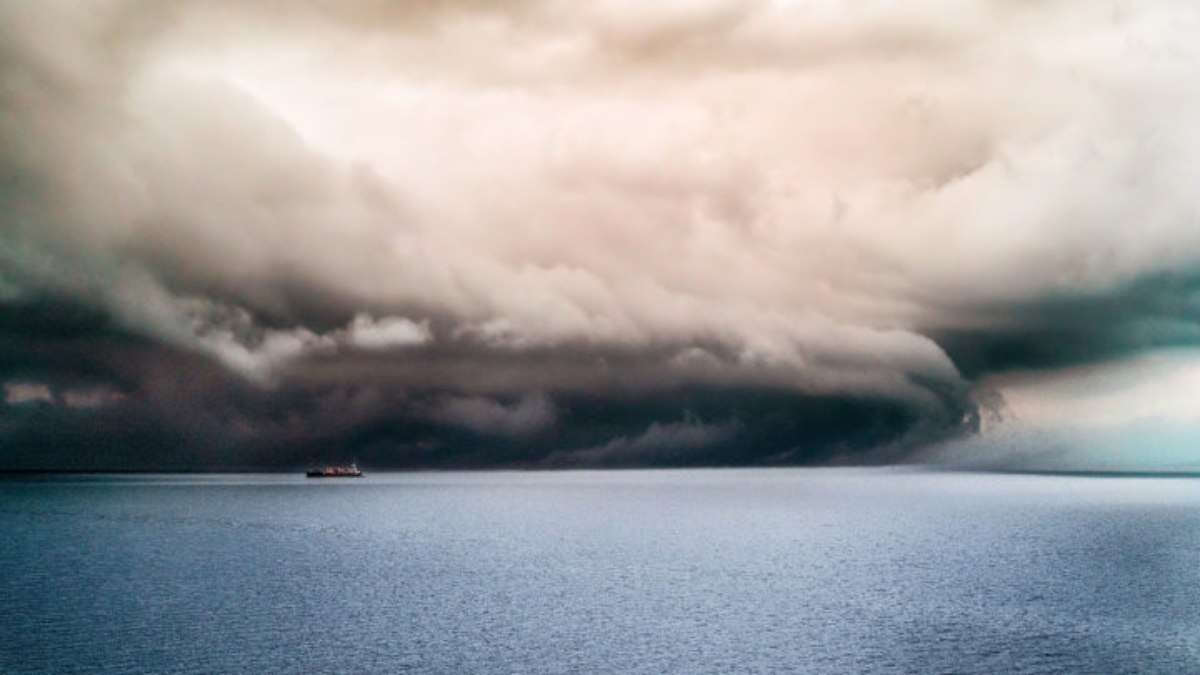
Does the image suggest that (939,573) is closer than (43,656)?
No

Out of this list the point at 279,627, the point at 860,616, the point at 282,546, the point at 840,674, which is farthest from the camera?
the point at 282,546

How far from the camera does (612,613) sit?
78.9 meters

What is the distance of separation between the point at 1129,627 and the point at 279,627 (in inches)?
2511

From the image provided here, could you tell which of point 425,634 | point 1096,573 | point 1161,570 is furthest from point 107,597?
point 1161,570

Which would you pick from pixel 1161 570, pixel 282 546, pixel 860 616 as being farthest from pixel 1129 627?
pixel 282 546

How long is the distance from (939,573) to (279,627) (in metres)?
69.7

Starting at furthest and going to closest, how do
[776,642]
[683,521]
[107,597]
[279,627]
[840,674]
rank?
1. [683,521]
2. [107,597]
3. [279,627]
4. [776,642]
5. [840,674]

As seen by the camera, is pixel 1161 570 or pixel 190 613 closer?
pixel 190 613

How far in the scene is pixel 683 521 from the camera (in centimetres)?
19800

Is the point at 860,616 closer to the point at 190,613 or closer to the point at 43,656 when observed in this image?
the point at 190,613

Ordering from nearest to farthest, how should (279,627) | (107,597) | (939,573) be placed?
(279,627) < (107,597) < (939,573)

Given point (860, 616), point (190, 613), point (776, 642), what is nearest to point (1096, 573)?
point (860, 616)

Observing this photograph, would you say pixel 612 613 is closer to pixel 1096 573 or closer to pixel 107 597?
pixel 107 597

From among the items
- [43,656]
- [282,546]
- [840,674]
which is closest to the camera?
[840,674]
